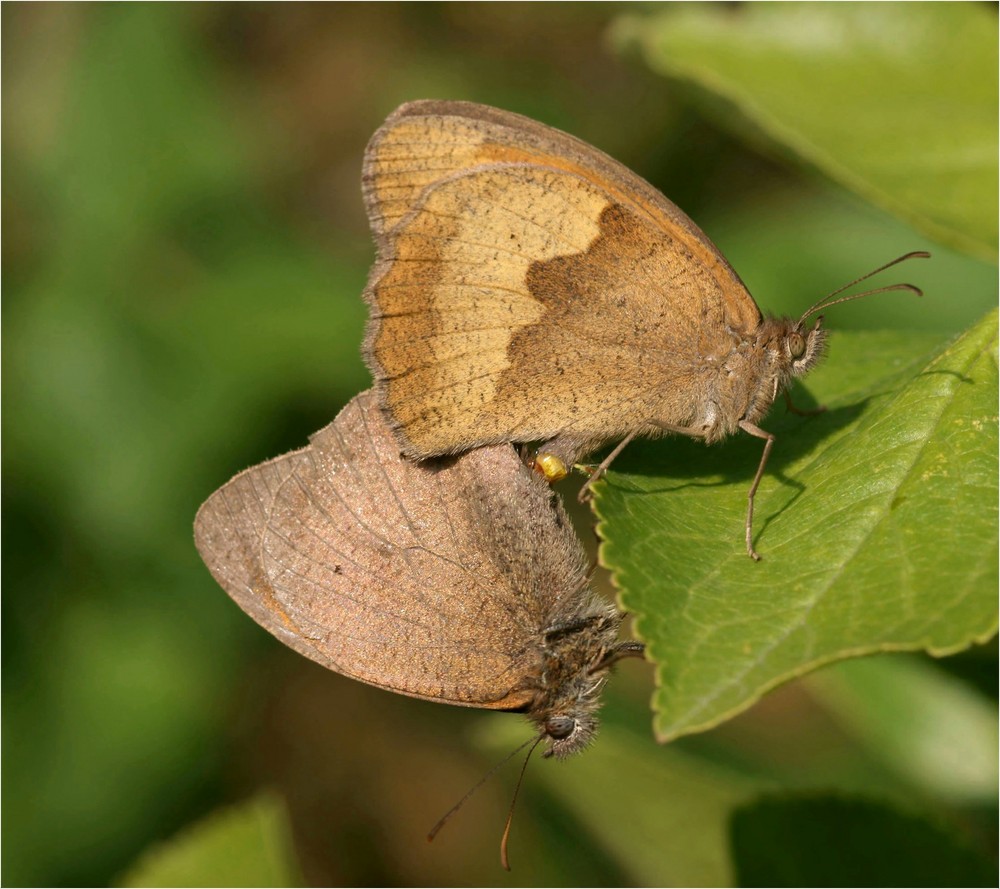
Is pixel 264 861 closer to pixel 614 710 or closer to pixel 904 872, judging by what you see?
pixel 614 710

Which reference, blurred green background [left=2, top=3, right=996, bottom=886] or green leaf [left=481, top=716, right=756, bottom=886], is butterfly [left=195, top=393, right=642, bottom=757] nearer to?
green leaf [left=481, top=716, right=756, bottom=886]

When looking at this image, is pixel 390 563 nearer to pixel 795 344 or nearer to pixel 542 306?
pixel 542 306

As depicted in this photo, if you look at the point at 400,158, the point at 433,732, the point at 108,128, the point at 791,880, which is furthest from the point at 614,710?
the point at 108,128

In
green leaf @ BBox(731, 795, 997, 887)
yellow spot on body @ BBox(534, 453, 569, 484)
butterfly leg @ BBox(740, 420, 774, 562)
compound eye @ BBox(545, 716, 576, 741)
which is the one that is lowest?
green leaf @ BBox(731, 795, 997, 887)

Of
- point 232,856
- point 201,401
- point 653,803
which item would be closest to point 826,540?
point 653,803

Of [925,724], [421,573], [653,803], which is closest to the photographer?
[421,573]

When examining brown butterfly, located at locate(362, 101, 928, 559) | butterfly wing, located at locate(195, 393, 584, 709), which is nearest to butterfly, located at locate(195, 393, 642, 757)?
butterfly wing, located at locate(195, 393, 584, 709)
